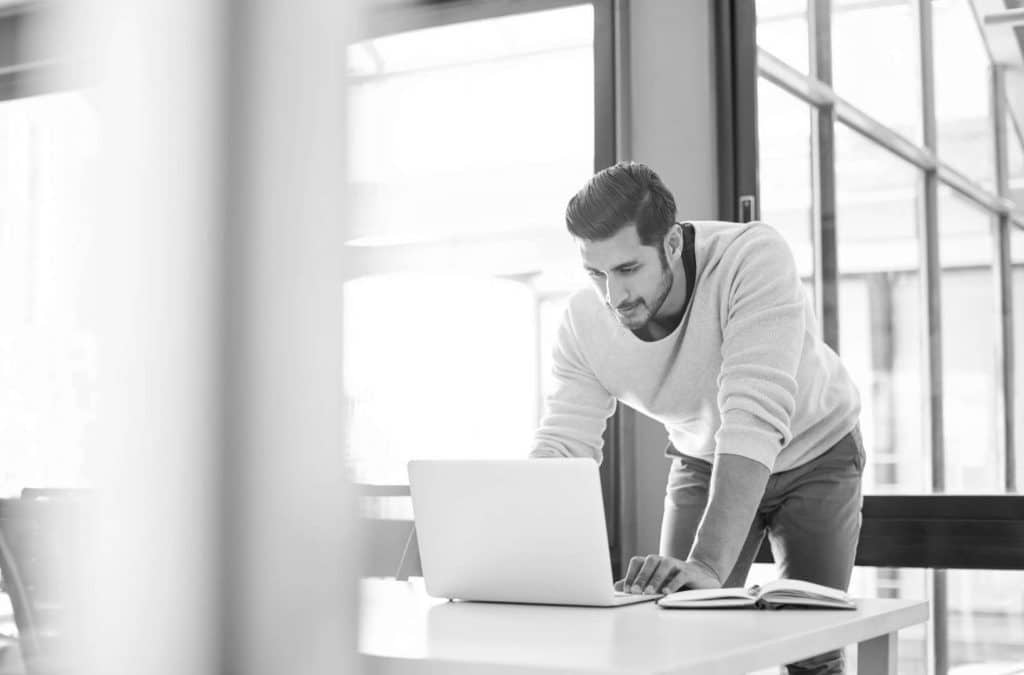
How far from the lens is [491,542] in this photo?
1.51 meters

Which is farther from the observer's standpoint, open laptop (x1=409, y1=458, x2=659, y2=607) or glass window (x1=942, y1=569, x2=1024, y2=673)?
glass window (x1=942, y1=569, x2=1024, y2=673)

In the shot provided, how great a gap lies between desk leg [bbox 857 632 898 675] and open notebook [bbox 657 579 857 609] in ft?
0.36

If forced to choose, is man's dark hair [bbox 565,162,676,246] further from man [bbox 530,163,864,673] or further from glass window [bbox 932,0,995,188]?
glass window [bbox 932,0,995,188]

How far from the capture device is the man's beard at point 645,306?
6.47ft

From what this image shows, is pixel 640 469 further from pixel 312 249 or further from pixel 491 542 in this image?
pixel 312 249

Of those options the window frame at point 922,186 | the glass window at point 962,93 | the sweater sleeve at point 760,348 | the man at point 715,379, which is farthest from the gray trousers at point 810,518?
the glass window at point 962,93

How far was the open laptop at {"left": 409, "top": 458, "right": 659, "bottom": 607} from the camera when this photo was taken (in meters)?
1.45

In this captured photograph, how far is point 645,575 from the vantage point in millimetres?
1654

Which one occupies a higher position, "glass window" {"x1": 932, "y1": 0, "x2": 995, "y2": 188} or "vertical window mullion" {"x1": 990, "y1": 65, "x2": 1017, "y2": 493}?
"glass window" {"x1": 932, "y1": 0, "x2": 995, "y2": 188}

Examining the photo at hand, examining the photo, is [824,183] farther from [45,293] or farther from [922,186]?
[45,293]

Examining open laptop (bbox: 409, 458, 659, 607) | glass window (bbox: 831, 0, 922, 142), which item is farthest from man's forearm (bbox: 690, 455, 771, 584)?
glass window (bbox: 831, 0, 922, 142)

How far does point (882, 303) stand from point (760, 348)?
126 centimetres

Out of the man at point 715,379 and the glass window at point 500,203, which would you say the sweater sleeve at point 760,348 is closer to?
the man at point 715,379

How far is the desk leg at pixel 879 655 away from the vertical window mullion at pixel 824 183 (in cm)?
160
